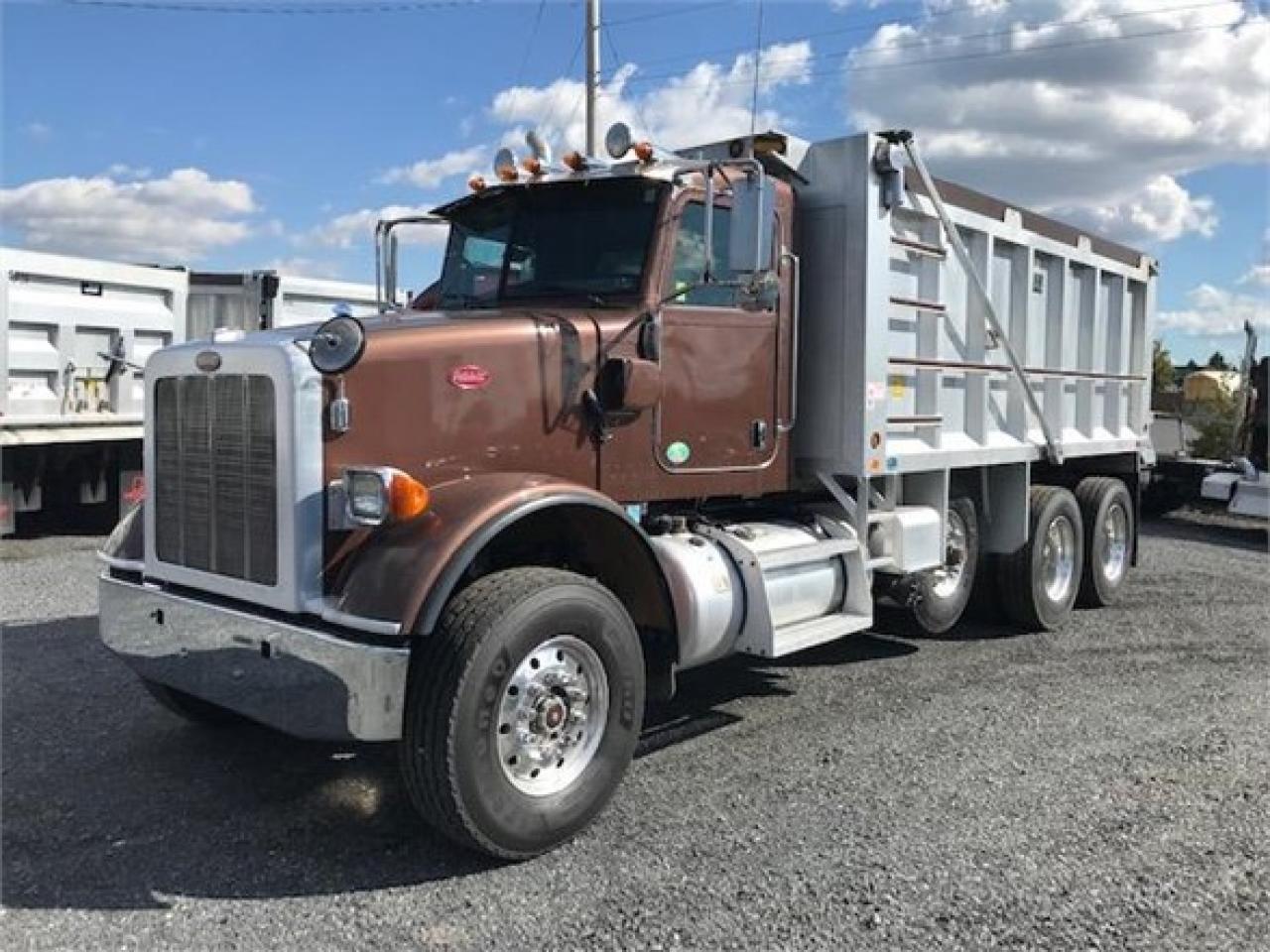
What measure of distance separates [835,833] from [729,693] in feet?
6.44

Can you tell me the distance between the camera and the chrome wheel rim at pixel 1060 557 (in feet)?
27.6

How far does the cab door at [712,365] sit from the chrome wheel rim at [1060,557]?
3.54 meters

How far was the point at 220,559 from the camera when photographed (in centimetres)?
433

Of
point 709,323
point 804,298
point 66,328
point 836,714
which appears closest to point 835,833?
point 836,714

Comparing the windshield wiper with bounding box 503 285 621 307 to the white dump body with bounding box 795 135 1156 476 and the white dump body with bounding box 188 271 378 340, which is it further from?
the white dump body with bounding box 188 271 378 340

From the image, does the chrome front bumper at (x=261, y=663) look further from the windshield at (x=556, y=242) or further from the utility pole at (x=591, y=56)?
the utility pole at (x=591, y=56)

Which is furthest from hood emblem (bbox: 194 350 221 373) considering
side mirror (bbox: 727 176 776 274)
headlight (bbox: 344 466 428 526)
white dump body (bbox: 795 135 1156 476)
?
white dump body (bbox: 795 135 1156 476)

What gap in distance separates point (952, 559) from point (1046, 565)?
108cm

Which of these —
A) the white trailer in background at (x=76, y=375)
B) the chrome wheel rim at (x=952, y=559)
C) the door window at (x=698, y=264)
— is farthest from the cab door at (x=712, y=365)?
the white trailer in background at (x=76, y=375)

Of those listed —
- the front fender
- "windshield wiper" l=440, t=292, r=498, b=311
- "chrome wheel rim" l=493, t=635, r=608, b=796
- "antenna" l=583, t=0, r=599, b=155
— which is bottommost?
"chrome wheel rim" l=493, t=635, r=608, b=796

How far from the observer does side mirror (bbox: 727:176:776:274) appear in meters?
4.79

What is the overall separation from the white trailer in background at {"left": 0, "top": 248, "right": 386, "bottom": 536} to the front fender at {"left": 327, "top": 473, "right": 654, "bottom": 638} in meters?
5.64

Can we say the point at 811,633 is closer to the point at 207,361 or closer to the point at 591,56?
the point at 207,361

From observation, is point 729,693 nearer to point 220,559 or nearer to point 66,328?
point 220,559
